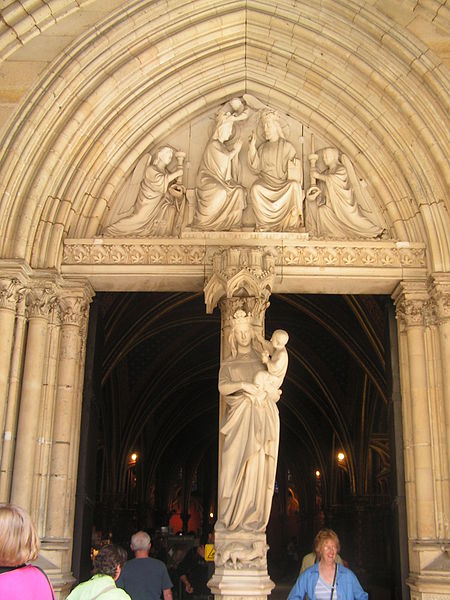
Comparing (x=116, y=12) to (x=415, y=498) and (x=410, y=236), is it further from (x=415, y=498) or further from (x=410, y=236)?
(x=415, y=498)

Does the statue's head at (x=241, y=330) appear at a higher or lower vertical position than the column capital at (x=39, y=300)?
lower

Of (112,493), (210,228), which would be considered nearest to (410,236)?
(210,228)

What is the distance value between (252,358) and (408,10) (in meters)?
4.20

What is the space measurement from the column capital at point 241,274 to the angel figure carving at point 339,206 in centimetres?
84

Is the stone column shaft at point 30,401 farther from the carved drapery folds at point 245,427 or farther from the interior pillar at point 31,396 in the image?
the carved drapery folds at point 245,427

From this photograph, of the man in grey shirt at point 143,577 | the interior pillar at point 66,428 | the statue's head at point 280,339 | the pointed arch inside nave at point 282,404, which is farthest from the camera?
the pointed arch inside nave at point 282,404

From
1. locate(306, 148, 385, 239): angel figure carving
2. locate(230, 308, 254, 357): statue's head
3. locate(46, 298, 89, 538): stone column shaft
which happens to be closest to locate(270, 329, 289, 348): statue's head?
locate(230, 308, 254, 357): statue's head

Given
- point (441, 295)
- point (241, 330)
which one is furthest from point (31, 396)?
point (441, 295)

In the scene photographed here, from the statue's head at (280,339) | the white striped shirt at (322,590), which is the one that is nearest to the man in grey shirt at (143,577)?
the white striped shirt at (322,590)

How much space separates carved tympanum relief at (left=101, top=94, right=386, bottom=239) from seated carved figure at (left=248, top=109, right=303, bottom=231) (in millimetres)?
11

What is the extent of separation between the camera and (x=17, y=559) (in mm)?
2602

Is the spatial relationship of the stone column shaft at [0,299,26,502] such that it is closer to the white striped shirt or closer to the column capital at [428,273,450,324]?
the white striped shirt

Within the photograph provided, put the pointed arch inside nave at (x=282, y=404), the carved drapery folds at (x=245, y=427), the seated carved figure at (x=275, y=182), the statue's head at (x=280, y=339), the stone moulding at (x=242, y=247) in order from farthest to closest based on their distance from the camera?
the pointed arch inside nave at (x=282, y=404) → the seated carved figure at (x=275, y=182) → the stone moulding at (x=242, y=247) → the statue's head at (x=280, y=339) → the carved drapery folds at (x=245, y=427)

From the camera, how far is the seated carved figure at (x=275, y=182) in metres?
8.43
